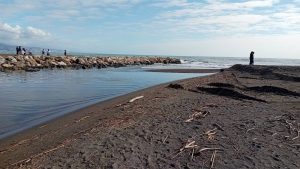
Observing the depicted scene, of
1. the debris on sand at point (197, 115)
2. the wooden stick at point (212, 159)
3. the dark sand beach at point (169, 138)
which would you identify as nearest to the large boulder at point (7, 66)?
the dark sand beach at point (169, 138)

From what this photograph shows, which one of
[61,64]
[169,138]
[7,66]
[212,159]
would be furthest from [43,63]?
[212,159]

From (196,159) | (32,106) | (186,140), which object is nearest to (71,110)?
(32,106)

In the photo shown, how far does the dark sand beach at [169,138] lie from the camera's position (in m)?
6.11

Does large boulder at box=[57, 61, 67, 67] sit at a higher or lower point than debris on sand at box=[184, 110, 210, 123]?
higher

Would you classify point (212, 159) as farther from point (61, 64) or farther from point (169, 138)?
point (61, 64)

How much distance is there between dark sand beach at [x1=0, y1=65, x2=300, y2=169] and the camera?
6.11 m

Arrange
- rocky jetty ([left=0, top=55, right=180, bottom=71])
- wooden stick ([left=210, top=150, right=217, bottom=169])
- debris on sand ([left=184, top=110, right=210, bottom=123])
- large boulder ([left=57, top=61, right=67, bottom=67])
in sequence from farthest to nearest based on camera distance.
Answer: large boulder ([left=57, top=61, right=67, bottom=67]) → rocky jetty ([left=0, top=55, right=180, bottom=71]) → debris on sand ([left=184, top=110, right=210, bottom=123]) → wooden stick ([left=210, top=150, right=217, bottom=169])

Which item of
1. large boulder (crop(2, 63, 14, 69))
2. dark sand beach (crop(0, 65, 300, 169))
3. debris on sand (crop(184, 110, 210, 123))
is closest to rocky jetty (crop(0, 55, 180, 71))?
large boulder (crop(2, 63, 14, 69))

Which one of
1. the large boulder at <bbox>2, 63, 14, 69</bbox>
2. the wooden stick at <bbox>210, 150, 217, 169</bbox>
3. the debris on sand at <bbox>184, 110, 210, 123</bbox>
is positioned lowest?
the wooden stick at <bbox>210, 150, 217, 169</bbox>

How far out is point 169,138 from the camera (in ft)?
24.0

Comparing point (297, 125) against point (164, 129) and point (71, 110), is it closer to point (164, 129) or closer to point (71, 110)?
point (164, 129)

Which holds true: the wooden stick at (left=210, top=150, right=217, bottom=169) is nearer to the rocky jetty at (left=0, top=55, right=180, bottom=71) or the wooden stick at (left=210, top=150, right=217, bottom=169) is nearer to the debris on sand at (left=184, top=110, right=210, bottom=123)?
the debris on sand at (left=184, top=110, right=210, bottom=123)

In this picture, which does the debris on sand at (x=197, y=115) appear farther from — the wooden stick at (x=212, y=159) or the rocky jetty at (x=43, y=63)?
the rocky jetty at (x=43, y=63)

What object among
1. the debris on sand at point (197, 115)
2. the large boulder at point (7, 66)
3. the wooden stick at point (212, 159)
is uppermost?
the large boulder at point (7, 66)
